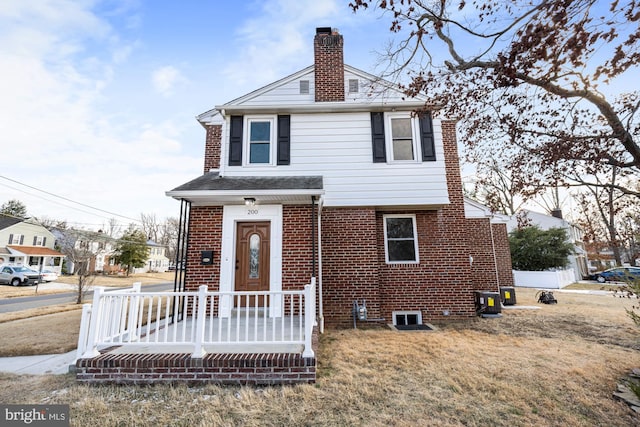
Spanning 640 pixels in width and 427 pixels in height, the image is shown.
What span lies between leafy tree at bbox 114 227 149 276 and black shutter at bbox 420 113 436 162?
35.3 meters

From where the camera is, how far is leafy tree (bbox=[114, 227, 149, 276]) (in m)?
32.5

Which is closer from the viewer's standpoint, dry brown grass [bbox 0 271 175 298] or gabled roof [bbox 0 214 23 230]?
dry brown grass [bbox 0 271 175 298]

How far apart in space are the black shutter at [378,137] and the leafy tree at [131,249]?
3432 centimetres

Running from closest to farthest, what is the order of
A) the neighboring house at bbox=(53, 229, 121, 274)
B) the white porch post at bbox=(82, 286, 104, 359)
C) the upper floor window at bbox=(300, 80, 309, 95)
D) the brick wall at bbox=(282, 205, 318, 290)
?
the white porch post at bbox=(82, 286, 104, 359)
the brick wall at bbox=(282, 205, 318, 290)
the upper floor window at bbox=(300, 80, 309, 95)
the neighboring house at bbox=(53, 229, 121, 274)

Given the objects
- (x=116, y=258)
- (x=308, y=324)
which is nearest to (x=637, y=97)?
(x=308, y=324)

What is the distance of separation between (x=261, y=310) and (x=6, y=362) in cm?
460

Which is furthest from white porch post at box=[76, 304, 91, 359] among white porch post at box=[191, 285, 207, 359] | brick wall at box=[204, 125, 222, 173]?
brick wall at box=[204, 125, 222, 173]

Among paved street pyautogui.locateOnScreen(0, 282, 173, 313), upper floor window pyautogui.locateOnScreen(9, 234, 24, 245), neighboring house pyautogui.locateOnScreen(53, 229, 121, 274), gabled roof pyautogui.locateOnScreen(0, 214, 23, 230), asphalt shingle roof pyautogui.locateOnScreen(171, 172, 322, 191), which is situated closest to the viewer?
asphalt shingle roof pyautogui.locateOnScreen(171, 172, 322, 191)

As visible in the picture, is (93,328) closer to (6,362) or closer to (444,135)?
(6,362)

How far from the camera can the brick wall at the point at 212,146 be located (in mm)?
8367

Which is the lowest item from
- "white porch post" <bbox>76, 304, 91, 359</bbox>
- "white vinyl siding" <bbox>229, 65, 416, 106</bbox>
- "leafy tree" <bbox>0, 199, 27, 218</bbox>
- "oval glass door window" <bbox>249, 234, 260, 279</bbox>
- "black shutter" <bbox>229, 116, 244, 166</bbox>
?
"white porch post" <bbox>76, 304, 91, 359</bbox>

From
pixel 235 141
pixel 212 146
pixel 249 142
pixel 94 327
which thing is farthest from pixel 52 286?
pixel 94 327

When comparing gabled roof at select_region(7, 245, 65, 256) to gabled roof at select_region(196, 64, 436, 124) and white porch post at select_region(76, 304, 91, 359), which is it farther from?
white porch post at select_region(76, 304, 91, 359)

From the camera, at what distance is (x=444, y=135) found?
8.42m
